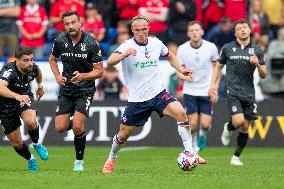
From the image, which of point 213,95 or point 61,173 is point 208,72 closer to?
point 213,95

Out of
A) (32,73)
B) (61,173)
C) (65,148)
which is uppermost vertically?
(32,73)

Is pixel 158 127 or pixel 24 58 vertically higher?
pixel 24 58

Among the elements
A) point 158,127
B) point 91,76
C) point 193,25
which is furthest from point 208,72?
point 91,76

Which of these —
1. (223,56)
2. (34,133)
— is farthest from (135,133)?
(34,133)

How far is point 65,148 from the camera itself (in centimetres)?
2222

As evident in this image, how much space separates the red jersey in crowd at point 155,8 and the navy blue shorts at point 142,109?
34.9ft

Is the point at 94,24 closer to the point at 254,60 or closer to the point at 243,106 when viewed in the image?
the point at 243,106

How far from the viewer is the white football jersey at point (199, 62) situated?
65.0 ft

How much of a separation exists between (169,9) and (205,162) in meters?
9.42

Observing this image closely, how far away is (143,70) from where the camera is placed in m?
15.1

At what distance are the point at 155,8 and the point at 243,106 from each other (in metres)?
8.31

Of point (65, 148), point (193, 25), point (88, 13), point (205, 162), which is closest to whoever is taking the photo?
point (205, 162)

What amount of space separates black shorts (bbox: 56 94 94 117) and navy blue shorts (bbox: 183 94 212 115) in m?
4.44

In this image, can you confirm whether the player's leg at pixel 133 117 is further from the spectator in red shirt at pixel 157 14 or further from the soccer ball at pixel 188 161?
the spectator in red shirt at pixel 157 14
